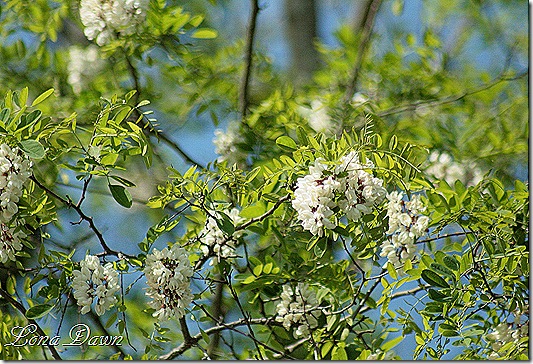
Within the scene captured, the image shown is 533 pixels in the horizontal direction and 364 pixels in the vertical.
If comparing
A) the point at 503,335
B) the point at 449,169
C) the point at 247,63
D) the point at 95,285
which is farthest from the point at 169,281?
the point at 449,169

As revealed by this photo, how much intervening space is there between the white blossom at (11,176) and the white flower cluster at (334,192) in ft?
1.13

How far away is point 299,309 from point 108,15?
0.60 m

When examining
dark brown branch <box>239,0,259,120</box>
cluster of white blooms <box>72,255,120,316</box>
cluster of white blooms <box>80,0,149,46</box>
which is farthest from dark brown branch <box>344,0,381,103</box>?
cluster of white blooms <box>72,255,120,316</box>

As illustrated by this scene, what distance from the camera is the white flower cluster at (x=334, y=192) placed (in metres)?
0.87

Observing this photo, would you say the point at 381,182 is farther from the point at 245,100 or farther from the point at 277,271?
the point at 245,100

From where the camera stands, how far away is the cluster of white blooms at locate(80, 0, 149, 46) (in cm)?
121

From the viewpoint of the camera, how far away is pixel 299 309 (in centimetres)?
111

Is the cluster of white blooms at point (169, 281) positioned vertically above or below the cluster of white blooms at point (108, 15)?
below

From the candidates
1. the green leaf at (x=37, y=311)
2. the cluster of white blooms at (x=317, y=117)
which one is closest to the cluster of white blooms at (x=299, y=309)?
the green leaf at (x=37, y=311)

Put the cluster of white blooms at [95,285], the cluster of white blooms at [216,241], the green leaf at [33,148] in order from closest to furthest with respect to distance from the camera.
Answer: the green leaf at [33,148] < the cluster of white blooms at [95,285] < the cluster of white blooms at [216,241]

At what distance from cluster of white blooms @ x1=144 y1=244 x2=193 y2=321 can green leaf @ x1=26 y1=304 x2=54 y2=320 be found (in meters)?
0.15

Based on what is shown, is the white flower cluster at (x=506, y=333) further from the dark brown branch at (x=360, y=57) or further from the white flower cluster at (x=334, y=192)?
the dark brown branch at (x=360, y=57)

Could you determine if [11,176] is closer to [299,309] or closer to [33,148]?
[33,148]

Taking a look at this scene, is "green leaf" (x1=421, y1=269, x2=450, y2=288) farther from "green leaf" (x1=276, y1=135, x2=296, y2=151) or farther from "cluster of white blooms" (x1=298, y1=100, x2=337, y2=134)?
"cluster of white blooms" (x1=298, y1=100, x2=337, y2=134)
